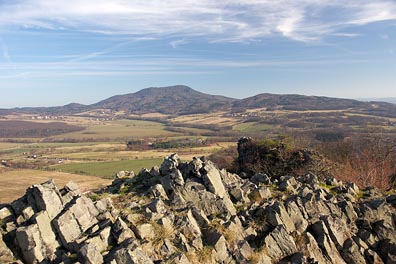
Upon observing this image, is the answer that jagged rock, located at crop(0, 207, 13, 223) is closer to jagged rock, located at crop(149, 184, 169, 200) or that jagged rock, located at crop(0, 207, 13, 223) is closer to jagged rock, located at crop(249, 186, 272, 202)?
jagged rock, located at crop(149, 184, 169, 200)

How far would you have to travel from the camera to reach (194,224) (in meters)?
16.8

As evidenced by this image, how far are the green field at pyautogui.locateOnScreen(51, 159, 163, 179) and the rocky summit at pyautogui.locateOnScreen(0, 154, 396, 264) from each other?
71289 mm

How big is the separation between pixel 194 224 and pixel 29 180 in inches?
3177

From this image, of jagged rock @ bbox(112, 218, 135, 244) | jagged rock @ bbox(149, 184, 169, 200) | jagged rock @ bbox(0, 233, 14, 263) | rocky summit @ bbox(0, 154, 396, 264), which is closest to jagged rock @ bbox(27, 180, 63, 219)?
rocky summit @ bbox(0, 154, 396, 264)

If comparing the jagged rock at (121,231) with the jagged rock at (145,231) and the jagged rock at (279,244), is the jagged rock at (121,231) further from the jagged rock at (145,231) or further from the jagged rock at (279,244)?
the jagged rock at (279,244)

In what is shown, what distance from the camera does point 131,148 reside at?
14138 cm

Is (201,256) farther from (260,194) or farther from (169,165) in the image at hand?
(169,165)

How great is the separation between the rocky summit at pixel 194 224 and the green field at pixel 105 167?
71.3 meters

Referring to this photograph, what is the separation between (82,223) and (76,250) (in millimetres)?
1674

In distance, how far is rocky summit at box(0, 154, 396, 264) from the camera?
14062 mm

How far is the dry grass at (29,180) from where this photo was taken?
73375 mm

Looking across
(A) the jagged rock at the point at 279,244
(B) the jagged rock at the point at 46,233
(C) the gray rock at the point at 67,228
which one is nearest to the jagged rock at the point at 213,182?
(A) the jagged rock at the point at 279,244

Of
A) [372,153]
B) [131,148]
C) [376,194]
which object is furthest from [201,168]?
[131,148]

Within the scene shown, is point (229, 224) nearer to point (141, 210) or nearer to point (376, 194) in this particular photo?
point (141, 210)
